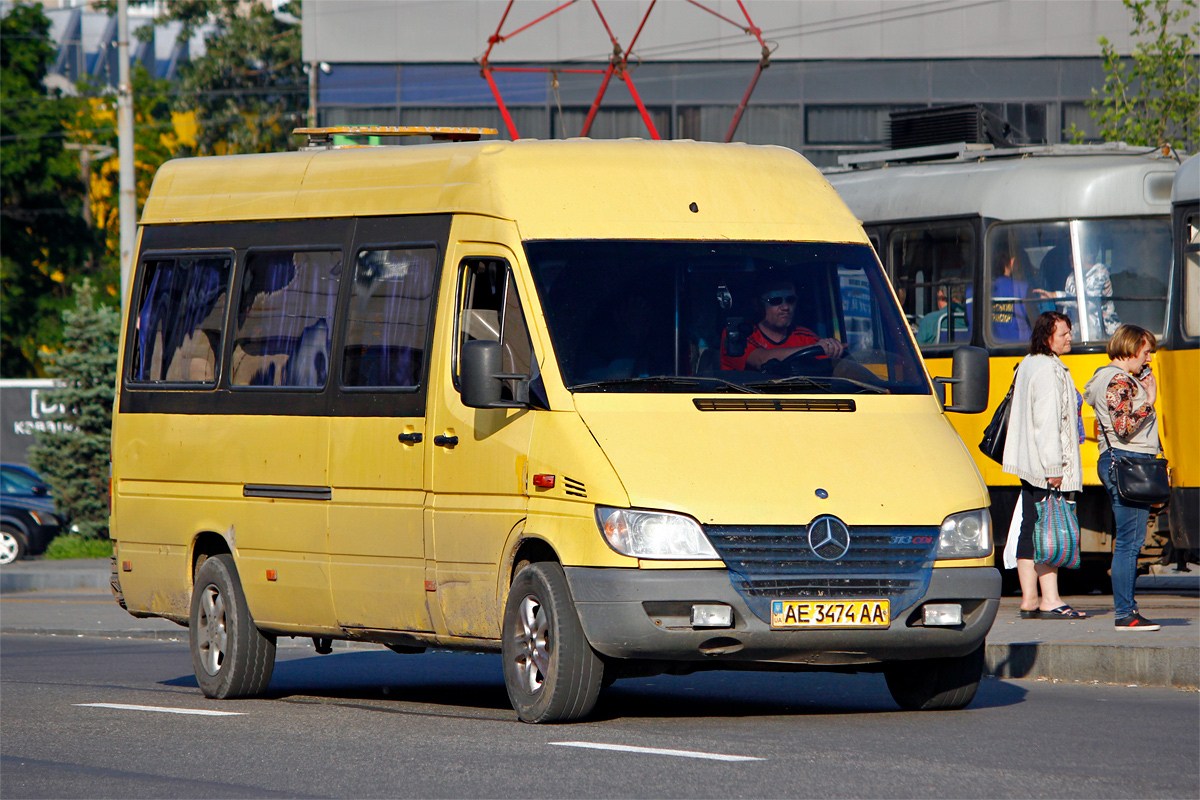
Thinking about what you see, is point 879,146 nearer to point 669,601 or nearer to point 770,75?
point 770,75

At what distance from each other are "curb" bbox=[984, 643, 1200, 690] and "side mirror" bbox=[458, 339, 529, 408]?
3.54 metres

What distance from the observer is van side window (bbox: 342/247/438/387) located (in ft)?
32.4

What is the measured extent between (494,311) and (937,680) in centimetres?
264

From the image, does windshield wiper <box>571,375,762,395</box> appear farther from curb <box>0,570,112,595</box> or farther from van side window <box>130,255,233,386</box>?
curb <box>0,570,112,595</box>

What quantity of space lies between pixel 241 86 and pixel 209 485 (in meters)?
49.1

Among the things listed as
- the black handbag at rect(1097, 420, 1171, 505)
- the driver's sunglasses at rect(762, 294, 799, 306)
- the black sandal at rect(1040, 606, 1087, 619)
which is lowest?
the black sandal at rect(1040, 606, 1087, 619)

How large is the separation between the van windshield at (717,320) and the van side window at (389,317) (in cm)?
82

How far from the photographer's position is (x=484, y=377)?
8.91 m

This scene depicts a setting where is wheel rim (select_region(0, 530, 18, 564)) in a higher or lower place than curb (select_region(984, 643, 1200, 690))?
lower

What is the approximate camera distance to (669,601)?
8391 millimetres

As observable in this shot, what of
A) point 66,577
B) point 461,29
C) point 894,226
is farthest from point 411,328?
point 461,29

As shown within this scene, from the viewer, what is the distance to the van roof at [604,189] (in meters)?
9.52

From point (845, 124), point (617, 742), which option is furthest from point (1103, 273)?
point (845, 124)

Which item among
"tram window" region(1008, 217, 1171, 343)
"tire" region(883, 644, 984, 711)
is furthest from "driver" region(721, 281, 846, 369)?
"tram window" region(1008, 217, 1171, 343)
